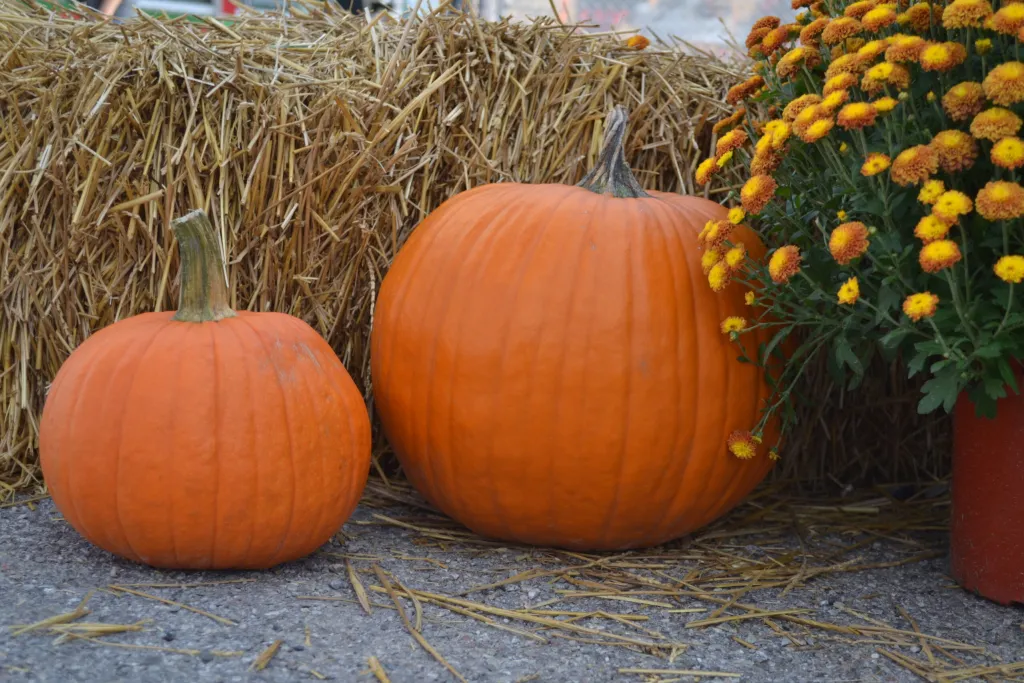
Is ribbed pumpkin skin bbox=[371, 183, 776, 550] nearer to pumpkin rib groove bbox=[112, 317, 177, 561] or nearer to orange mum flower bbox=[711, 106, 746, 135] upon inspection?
orange mum flower bbox=[711, 106, 746, 135]

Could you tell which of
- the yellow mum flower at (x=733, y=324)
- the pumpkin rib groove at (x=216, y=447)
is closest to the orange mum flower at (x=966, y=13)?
the yellow mum flower at (x=733, y=324)

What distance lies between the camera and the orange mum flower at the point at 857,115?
5.46 feet

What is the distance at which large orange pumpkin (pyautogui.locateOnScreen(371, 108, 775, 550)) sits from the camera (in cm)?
198

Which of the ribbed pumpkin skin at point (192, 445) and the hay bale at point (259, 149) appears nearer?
the ribbed pumpkin skin at point (192, 445)

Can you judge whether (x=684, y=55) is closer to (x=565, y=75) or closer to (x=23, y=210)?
(x=565, y=75)

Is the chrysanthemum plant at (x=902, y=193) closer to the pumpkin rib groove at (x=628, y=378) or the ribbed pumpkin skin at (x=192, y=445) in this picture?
the pumpkin rib groove at (x=628, y=378)

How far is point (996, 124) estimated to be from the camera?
1610 mm

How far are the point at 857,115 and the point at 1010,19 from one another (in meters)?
0.25

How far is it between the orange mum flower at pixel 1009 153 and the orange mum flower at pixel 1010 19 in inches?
6.4

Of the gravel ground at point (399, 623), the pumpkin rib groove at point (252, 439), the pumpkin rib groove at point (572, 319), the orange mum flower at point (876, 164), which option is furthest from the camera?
the pumpkin rib groove at point (572, 319)

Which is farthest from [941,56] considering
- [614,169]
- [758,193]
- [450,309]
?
[450,309]

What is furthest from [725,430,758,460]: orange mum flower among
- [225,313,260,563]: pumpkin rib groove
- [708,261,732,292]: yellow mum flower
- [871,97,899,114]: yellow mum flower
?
[225,313,260,563]: pumpkin rib groove

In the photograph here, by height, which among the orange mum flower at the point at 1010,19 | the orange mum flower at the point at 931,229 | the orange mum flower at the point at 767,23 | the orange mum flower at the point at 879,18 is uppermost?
the orange mum flower at the point at 767,23

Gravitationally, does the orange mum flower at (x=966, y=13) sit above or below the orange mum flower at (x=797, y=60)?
above
